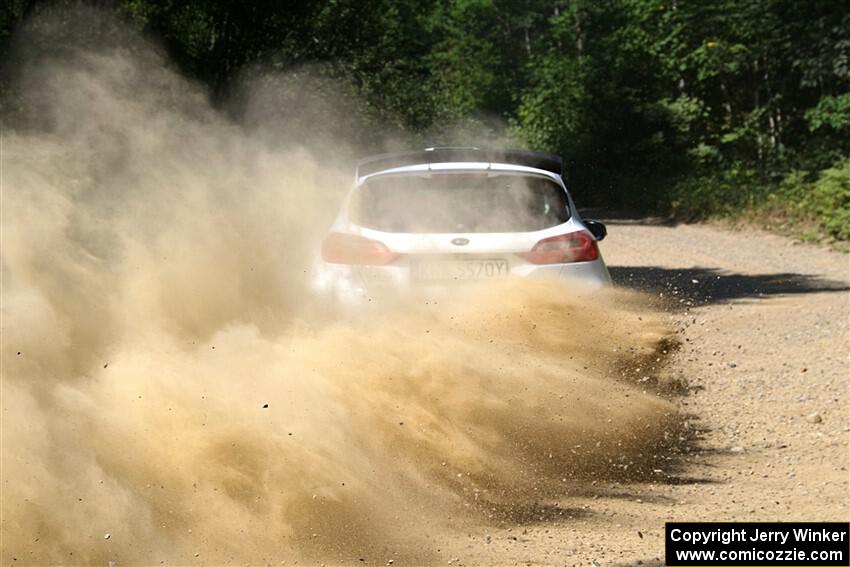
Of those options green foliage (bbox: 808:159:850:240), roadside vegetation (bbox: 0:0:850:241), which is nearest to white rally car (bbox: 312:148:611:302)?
roadside vegetation (bbox: 0:0:850:241)

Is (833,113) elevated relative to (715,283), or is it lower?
lower

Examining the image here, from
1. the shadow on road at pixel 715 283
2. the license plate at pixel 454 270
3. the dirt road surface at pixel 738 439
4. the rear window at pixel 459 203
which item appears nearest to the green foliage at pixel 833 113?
the shadow on road at pixel 715 283

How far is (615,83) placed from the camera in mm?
43094

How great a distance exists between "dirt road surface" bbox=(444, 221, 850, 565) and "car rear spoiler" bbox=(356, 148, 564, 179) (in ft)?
4.16

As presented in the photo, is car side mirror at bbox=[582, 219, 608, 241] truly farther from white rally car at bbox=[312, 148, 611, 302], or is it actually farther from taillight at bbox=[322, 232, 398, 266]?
taillight at bbox=[322, 232, 398, 266]

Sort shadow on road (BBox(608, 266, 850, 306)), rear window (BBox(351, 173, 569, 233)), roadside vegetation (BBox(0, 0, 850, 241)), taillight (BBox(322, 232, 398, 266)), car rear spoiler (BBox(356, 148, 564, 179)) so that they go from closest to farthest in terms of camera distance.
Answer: taillight (BBox(322, 232, 398, 266)) → rear window (BBox(351, 173, 569, 233)) → car rear spoiler (BBox(356, 148, 564, 179)) → shadow on road (BBox(608, 266, 850, 306)) → roadside vegetation (BBox(0, 0, 850, 241))

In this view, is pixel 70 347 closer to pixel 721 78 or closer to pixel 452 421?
pixel 452 421

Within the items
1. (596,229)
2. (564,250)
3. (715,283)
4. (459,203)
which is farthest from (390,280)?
(715,283)

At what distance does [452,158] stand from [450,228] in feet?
2.20

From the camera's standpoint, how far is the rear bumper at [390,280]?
7266 mm

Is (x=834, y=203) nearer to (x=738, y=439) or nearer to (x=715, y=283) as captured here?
(x=715, y=283)

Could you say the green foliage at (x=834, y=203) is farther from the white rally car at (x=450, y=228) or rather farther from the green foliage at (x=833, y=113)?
the white rally car at (x=450, y=228)

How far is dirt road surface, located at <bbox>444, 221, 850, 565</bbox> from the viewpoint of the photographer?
5328mm

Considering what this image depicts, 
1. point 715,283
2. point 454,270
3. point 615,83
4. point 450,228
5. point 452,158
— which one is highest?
point 452,158
